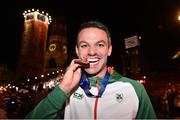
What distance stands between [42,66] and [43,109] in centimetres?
6288

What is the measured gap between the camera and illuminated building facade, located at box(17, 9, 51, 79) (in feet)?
200

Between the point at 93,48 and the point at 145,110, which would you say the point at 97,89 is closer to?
the point at 93,48

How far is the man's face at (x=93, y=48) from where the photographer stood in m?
3.01

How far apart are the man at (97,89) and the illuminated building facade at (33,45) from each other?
58.8 m

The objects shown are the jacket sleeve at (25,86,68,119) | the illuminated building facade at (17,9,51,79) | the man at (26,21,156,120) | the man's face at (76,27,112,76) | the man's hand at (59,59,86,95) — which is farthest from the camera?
the illuminated building facade at (17,9,51,79)

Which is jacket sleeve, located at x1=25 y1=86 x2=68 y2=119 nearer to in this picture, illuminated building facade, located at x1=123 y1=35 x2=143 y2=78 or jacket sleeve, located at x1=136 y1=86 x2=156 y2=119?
jacket sleeve, located at x1=136 y1=86 x2=156 y2=119

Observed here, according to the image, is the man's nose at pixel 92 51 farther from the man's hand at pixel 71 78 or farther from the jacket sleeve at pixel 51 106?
the jacket sleeve at pixel 51 106

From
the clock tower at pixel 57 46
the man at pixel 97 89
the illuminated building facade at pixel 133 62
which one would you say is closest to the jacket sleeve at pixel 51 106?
the man at pixel 97 89

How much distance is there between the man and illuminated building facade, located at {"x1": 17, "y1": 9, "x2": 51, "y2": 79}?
58.8m

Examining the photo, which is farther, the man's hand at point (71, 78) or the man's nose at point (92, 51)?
the man's nose at point (92, 51)

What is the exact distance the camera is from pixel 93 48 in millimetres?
3004

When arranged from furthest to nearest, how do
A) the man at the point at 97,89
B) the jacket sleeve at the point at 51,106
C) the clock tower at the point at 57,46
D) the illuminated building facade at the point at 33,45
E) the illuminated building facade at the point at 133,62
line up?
1. the clock tower at the point at 57,46
2. the illuminated building facade at the point at 33,45
3. the illuminated building facade at the point at 133,62
4. the man at the point at 97,89
5. the jacket sleeve at the point at 51,106

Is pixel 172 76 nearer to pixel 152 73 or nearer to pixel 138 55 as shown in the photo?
pixel 152 73

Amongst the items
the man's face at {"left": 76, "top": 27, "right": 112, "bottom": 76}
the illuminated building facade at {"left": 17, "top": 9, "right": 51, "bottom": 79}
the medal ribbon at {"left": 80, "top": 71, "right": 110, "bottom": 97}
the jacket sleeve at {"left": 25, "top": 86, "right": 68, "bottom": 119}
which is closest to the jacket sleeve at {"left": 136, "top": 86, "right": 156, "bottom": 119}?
the medal ribbon at {"left": 80, "top": 71, "right": 110, "bottom": 97}
